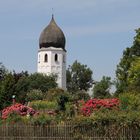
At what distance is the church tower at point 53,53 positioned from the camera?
362 feet

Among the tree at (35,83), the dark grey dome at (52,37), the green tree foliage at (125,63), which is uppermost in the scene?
the dark grey dome at (52,37)

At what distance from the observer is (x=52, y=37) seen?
110m

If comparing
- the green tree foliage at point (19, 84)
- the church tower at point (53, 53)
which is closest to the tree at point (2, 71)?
the green tree foliage at point (19, 84)

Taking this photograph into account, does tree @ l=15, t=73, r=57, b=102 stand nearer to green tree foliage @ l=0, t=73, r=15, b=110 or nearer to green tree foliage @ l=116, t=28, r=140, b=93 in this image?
green tree foliage @ l=0, t=73, r=15, b=110

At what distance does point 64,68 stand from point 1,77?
37.7m

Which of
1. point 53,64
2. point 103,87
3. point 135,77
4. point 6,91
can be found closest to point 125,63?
point 135,77

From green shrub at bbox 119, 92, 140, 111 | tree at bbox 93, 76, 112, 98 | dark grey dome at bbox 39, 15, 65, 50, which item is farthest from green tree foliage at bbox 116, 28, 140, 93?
dark grey dome at bbox 39, 15, 65, 50

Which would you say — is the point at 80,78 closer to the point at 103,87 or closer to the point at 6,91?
the point at 103,87

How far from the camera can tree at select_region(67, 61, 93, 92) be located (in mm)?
112581

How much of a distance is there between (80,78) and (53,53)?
26.0 feet

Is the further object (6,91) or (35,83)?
(35,83)

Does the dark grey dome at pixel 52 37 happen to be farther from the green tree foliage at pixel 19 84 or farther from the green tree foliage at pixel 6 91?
the green tree foliage at pixel 6 91

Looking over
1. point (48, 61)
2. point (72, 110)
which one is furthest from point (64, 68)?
point (72, 110)

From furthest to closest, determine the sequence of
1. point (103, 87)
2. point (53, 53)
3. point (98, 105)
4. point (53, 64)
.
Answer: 1. point (53, 64)
2. point (53, 53)
3. point (103, 87)
4. point (98, 105)
